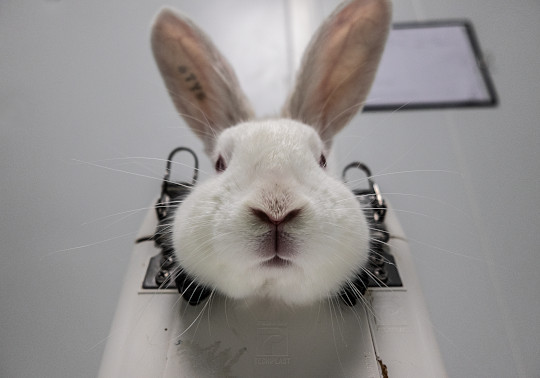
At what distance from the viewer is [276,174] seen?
0.45 m

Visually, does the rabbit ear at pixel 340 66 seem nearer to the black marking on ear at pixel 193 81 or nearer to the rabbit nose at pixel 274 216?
the black marking on ear at pixel 193 81

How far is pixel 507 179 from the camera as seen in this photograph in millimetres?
908

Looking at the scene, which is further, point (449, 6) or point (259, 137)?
point (449, 6)

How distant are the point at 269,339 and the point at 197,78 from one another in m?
0.46

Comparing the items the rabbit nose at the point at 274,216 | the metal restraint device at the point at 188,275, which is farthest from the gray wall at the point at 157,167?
the rabbit nose at the point at 274,216

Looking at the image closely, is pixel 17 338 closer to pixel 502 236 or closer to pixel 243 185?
pixel 243 185

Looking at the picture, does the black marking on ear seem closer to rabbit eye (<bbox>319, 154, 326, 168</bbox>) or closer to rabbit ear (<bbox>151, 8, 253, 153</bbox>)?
rabbit ear (<bbox>151, 8, 253, 153</bbox>)

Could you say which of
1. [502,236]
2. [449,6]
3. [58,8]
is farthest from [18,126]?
[449,6]

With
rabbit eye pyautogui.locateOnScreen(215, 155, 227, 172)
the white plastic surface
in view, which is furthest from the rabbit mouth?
rabbit eye pyautogui.locateOnScreen(215, 155, 227, 172)

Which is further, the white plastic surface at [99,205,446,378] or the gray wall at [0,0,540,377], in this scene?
the gray wall at [0,0,540,377]

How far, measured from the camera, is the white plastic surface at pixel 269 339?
0.47m

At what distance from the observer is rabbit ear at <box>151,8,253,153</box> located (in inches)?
26.1

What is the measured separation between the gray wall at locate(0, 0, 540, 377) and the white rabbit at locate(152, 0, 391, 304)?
149 mm

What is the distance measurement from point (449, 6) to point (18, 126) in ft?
4.10
